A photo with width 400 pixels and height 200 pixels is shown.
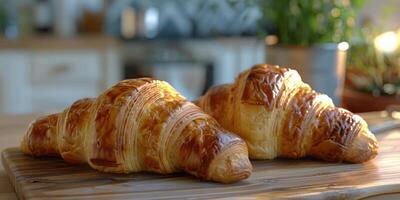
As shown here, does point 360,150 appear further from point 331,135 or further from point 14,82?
point 14,82

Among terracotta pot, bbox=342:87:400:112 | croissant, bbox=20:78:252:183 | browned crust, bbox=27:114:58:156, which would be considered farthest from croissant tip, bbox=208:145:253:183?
terracotta pot, bbox=342:87:400:112

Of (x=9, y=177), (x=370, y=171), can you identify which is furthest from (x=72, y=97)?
(x=370, y=171)

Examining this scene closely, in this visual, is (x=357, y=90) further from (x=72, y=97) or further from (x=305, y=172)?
(x=72, y=97)

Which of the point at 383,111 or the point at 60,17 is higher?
the point at 60,17

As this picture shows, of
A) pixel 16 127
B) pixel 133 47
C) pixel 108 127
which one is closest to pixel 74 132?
pixel 108 127

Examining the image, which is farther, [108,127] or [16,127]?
[16,127]

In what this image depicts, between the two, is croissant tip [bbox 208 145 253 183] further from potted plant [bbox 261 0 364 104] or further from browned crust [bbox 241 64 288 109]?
potted plant [bbox 261 0 364 104]

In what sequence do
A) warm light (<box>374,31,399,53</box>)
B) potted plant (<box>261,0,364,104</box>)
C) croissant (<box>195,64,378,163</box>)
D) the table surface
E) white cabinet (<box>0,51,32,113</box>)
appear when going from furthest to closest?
white cabinet (<box>0,51,32,113</box>) < warm light (<box>374,31,399,53</box>) < potted plant (<box>261,0,364,104</box>) < the table surface < croissant (<box>195,64,378,163</box>)
